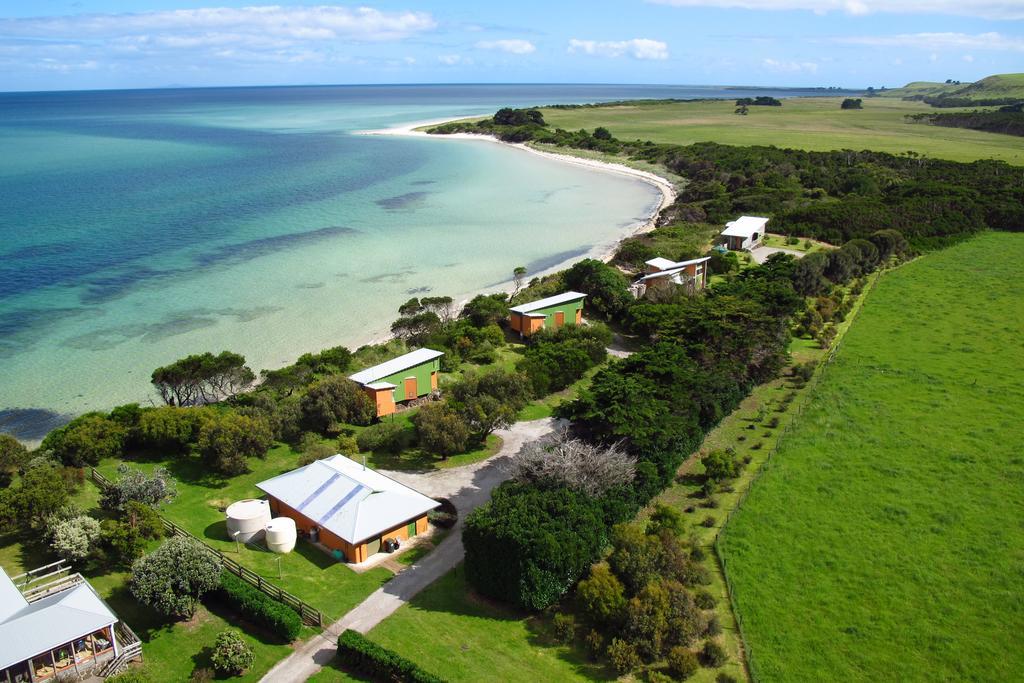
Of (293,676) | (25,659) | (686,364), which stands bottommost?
(293,676)

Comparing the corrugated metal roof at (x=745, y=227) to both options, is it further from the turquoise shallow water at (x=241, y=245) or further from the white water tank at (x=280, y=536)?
the white water tank at (x=280, y=536)

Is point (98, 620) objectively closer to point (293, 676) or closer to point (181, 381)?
point (293, 676)

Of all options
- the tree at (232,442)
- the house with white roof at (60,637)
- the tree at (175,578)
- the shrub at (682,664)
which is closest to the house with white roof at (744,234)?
the tree at (232,442)

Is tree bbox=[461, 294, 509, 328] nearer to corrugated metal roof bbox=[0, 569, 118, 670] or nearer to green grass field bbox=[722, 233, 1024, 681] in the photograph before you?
green grass field bbox=[722, 233, 1024, 681]

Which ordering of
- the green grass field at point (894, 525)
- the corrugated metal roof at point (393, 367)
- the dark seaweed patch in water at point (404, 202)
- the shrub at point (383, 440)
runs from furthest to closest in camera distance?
the dark seaweed patch in water at point (404, 202) → the corrugated metal roof at point (393, 367) → the shrub at point (383, 440) → the green grass field at point (894, 525)

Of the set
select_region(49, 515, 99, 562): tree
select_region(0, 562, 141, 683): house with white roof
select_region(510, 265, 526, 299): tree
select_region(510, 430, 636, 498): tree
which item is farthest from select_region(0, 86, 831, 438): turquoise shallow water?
select_region(510, 430, 636, 498): tree

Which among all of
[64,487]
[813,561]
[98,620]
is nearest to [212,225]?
[64,487]
